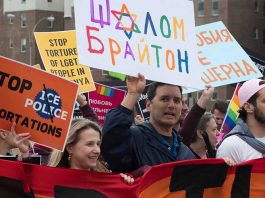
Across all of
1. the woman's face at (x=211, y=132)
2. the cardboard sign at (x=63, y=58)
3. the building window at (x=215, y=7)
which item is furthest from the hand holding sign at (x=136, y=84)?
the building window at (x=215, y=7)

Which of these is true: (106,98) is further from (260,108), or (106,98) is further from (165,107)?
(165,107)

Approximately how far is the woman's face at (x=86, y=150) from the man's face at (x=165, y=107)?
0.43m

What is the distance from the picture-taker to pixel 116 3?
5.02 m

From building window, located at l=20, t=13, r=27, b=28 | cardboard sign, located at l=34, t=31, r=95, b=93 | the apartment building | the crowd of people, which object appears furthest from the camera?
building window, located at l=20, t=13, r=27, b=28

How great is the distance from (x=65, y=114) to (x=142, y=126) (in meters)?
0.53

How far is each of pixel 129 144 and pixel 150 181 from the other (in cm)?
28

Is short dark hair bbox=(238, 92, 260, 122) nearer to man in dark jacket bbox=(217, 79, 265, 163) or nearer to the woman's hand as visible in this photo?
man in dark jacket bbox=(217, 79, 265, 163)

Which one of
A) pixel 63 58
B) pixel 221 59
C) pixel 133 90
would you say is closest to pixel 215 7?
pixel 63 58

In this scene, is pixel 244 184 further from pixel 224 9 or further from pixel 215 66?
pixel 224 9

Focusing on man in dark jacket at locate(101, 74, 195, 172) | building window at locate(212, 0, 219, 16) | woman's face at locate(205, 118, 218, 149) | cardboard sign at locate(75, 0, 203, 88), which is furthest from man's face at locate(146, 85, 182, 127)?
building window at locate(212, 0, 219, 16)

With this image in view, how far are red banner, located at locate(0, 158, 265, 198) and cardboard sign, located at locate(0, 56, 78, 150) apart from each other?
26 centimetres

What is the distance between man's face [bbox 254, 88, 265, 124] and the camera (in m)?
5.20

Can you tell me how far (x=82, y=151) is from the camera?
182 inches

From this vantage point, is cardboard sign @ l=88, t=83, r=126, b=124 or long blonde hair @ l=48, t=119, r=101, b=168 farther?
cardboard sign @ l=88, t=83, r=126, b=124
